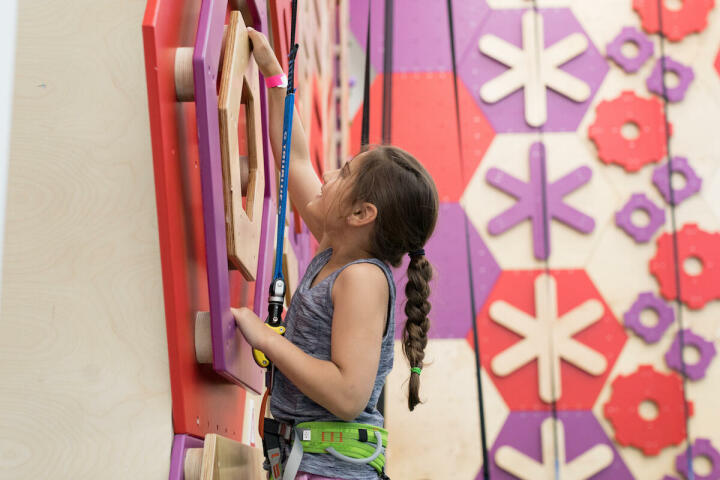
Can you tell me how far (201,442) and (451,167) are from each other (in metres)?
2.62

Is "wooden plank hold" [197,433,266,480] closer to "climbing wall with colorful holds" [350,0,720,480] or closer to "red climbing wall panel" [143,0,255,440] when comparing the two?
"red climbing wall panel" [143,0,255,440]

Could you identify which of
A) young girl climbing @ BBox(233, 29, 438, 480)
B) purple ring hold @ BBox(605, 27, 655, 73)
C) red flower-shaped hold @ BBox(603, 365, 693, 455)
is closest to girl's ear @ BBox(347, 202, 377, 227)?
young girl climbing @ BBox(233, 29, 438, 480)

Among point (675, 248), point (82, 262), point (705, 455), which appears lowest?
point (705, 455)

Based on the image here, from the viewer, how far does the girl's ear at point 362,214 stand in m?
0.96

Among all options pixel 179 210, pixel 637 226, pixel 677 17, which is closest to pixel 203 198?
pixel 179 210

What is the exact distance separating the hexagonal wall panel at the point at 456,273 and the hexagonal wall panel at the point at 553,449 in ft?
1.48

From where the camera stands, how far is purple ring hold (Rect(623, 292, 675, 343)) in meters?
3.27

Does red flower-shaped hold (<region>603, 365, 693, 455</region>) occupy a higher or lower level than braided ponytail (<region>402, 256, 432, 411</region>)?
lower

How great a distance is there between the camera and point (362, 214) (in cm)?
97

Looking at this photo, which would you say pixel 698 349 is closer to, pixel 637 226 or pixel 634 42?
pixel 637 226

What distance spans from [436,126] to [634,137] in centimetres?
85

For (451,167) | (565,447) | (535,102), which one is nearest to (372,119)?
(451,167)

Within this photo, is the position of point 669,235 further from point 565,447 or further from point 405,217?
point 405,217

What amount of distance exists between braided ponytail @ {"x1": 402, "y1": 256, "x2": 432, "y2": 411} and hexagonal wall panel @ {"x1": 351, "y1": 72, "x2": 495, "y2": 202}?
2.37 m
